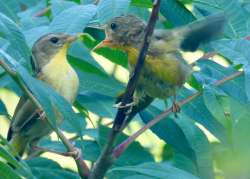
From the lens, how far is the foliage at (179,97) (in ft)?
10.0

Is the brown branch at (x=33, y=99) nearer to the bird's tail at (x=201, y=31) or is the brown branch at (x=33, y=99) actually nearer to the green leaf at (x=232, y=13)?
the bird's tail at (x=201, y=31)

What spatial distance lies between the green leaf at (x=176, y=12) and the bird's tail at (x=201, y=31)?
11 cm

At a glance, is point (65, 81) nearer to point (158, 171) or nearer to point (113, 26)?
point (113, 26)

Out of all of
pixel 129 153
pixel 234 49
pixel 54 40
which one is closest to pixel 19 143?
pixel 54 40

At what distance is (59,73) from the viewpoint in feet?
14.4

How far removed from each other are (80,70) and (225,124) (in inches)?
39.4

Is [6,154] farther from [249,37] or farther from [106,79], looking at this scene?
[249,37]

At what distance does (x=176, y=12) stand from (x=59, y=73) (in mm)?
1216

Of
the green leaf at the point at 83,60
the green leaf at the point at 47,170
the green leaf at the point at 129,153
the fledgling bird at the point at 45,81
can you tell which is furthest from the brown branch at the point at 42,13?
the green leaf at the point at 47,170

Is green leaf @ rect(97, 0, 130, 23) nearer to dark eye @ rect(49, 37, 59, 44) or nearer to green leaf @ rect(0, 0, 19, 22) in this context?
green leaf @ rect(0, 0, 19, 22)

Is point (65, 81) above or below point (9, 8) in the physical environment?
below

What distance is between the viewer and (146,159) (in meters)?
3.57

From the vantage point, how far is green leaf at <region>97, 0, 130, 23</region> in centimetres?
310

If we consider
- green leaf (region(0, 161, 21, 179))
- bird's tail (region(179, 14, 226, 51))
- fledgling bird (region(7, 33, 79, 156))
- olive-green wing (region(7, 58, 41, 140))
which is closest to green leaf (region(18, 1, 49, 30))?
fledgling bird (region(7, 33, 79, 156))
